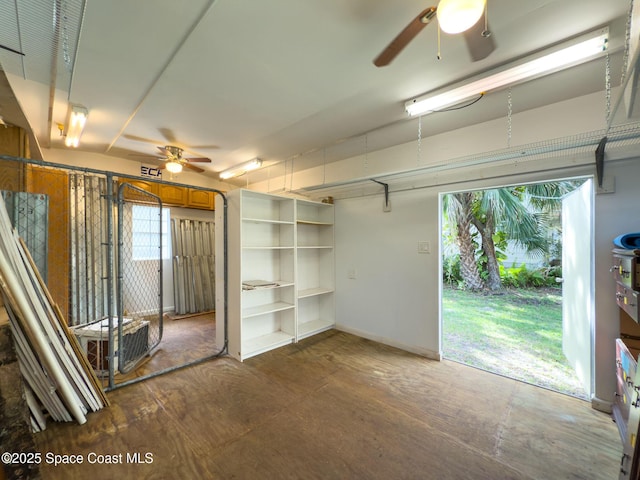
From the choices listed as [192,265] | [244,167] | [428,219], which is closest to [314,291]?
[428,219]

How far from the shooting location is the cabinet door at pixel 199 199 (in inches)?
188

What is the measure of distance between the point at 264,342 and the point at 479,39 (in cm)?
351

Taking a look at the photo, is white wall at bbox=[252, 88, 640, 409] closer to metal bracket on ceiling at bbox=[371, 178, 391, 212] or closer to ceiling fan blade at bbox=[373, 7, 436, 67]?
metal bracket on ceiling at bbox=[371, 178, 391, 212]

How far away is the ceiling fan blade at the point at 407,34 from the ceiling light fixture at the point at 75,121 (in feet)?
9.62

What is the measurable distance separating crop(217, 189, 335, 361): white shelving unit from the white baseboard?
1.12 feet

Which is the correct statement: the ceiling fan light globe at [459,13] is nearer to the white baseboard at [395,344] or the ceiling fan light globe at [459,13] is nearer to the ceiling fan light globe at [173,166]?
the white baseboard at [395,344]

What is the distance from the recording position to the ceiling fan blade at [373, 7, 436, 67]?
1.15m

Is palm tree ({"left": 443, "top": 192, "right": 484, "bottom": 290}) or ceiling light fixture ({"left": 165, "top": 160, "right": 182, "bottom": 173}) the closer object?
ceiling light fixture ({"left": 165, "top": 160, "right": 182, "bottom": 173})

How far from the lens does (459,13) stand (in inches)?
39.7

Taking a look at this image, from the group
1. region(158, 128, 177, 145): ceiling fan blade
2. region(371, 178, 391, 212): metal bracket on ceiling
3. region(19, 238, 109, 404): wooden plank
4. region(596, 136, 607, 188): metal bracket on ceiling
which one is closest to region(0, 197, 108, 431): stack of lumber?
region(19, 238, 109, 404): wooden plank

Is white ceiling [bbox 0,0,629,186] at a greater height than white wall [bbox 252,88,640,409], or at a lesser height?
greater

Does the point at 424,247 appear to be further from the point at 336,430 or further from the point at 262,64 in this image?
the point at 262,64

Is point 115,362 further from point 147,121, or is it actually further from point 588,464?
point 588,464

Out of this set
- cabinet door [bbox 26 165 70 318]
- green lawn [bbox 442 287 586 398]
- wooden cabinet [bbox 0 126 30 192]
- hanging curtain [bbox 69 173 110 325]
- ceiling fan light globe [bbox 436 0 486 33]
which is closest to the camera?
ceiling fan light globe [bbox 436 0 486 33]
